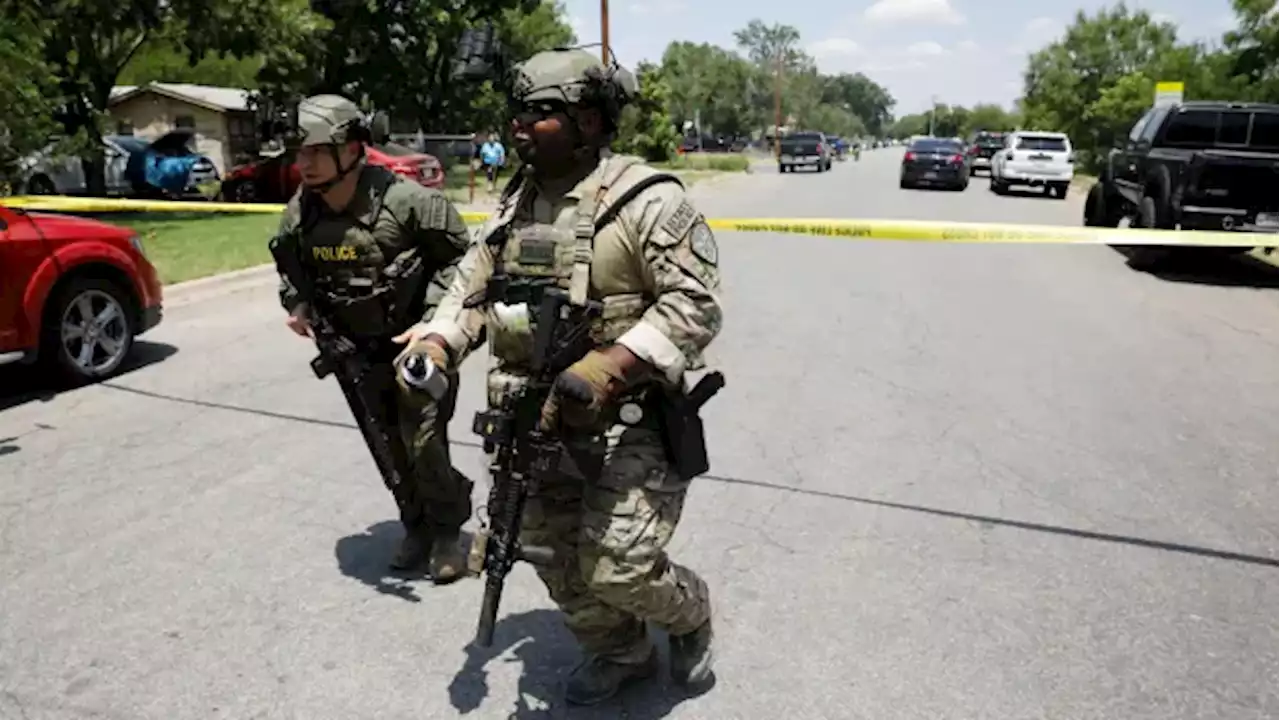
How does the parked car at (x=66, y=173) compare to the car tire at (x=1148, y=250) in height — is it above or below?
above

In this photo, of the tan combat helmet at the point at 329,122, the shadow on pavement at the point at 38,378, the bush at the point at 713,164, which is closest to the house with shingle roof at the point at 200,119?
the bush at the point at 713,164

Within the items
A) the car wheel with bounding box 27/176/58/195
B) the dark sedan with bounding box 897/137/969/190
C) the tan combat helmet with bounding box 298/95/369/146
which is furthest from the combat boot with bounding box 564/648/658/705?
the dark sedan with bounding box 897/137/969/190

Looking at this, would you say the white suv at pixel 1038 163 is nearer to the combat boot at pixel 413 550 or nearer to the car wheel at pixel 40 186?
the car wheel at pixel 40 186

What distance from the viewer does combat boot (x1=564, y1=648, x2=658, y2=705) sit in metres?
2.88

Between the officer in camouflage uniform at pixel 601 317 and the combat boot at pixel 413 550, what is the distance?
47.5 inches

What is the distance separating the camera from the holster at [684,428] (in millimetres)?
2555

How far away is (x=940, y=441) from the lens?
5281mm

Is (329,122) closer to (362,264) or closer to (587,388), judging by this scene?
(362,264)

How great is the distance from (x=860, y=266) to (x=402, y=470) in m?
8.46

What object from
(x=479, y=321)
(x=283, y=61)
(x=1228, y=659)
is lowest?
(x=1228, y=659)

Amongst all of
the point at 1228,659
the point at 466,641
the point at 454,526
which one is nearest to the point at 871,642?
the point at 1228,659

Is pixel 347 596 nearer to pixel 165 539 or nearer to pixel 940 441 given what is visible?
pixel 165 539

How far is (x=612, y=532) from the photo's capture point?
8.28ft

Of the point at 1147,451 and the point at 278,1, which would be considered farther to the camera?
the point at 278,1
